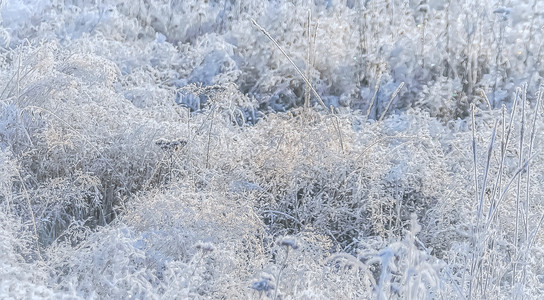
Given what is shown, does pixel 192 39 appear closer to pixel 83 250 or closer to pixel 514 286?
pixel 83 250

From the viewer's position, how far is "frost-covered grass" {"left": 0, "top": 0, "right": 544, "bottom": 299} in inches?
72.9

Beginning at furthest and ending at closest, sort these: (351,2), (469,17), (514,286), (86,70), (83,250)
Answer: (351,2)
(469,17)
(86,70)
(83,250)
(514,286)

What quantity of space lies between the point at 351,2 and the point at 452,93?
192 centimetres

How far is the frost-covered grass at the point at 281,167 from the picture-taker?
1851 millimetres

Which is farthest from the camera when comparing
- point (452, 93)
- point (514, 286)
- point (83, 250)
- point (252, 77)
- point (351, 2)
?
point (351, 2)

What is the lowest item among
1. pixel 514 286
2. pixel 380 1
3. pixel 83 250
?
pixel 83 250

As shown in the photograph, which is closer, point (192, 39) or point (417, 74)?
point (417, 74)

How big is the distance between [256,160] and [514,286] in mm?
1328

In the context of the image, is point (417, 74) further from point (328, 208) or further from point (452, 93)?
point (328, 208)

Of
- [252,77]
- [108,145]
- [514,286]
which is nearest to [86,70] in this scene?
[108,145]

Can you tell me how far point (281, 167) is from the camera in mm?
2719

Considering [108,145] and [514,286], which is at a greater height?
[514,286]

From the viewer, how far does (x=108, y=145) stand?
292cm

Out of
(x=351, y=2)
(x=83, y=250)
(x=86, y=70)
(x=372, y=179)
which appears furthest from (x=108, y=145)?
(x=351, y=2)
